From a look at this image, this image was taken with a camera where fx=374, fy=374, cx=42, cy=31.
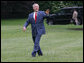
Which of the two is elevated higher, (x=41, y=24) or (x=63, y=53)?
(x=41, y=24)

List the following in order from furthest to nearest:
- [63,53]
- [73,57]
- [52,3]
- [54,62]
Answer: [52,3], [63,53], [73,57], [54,62]

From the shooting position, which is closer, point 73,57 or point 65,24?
point 73,57

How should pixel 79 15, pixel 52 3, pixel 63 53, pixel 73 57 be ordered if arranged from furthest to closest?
pixel 79 15, pixel 52 3, pixel 63 53, pixel 73 57

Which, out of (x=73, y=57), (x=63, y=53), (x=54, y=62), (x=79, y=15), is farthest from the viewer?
(x=79, y=15)

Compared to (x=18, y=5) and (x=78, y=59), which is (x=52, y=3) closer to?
(x=78, y=59)

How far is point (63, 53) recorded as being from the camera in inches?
542

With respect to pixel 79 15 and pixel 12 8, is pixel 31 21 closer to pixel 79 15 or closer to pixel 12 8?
pixel 79 15

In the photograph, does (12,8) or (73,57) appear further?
(12,8)

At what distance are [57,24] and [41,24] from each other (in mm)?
26047

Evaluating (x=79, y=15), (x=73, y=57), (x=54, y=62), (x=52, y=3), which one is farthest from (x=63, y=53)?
(x=79, y=15)

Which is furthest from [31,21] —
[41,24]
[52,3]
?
[52,3]

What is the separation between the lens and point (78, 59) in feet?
39.2

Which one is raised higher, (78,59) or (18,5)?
(18,5)

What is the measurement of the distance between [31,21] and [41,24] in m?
0.36
